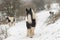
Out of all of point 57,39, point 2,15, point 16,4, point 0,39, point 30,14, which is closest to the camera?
point 57,39

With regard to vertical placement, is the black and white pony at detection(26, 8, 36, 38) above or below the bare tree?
above

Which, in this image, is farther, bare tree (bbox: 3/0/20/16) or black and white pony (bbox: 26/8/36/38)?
bare tree (bbox: 3/0/20/16)

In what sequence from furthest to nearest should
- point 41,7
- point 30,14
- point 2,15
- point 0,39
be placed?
Answer: point 41,7
point 2,15
point 0,39
point 30,14

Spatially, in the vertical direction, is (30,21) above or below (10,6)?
above

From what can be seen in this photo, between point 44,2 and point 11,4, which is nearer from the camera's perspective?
point 11,4

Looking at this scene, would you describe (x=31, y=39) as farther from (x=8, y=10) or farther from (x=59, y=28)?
(x=8, y=10)

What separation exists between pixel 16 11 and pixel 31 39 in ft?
89.4

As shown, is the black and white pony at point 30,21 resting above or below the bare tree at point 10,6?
above

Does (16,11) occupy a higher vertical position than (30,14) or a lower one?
lower

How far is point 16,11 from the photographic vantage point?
40.5 metres

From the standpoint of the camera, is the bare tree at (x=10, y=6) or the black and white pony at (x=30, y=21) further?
the bare tree at (x=10, y=6)

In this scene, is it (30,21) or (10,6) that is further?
(10,6)

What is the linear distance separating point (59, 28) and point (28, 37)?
7.60 feet

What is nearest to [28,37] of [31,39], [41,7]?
[31,39]
